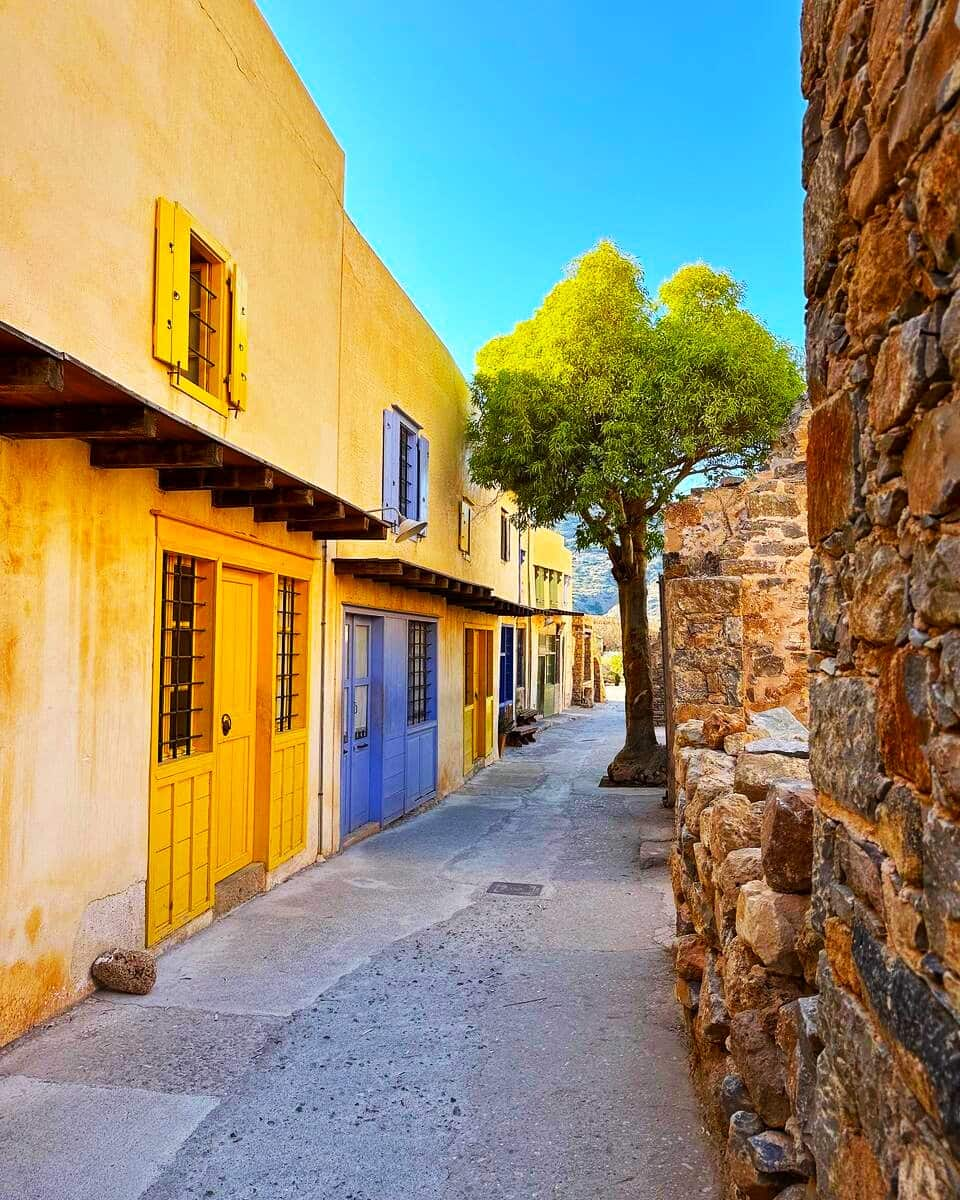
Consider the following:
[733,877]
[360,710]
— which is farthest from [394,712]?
[733,877]

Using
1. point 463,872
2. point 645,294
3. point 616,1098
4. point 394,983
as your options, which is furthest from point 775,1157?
point 645,294

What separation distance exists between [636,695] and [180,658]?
8.80 m

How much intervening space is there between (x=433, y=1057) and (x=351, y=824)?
189 inches

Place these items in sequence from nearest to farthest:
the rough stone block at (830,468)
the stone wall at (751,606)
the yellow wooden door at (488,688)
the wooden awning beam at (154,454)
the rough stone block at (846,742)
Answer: the rough stone block at (846,742), the rough stone block at (830,468), the wooden awning beam at (154,454), the stone wall at (751,606), the yellow wooden door at (488,688)

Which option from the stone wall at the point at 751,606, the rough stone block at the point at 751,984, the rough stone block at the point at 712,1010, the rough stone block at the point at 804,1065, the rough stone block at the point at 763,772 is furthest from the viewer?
the stone wall at the point at 751,606

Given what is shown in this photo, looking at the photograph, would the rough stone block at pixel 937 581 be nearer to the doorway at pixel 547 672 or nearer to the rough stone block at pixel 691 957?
the rough stone block at pixel 691 957

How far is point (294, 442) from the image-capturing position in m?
7.24

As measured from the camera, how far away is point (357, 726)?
895 centimetres

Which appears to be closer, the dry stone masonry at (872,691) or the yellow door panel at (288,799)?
the dry stone masonry at (872,691)

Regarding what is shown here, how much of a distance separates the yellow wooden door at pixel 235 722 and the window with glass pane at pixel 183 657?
0.12 m

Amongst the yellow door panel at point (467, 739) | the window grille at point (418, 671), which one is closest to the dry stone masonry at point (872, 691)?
the window grille at point (418, 671)

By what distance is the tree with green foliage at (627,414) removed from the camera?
39.2 ft

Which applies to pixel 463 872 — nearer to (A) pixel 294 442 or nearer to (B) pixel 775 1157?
(A) pixel 294 442

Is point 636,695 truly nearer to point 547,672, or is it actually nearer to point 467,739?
point 467,739
